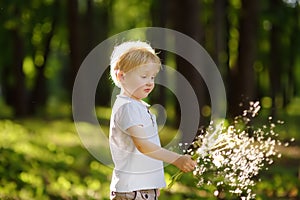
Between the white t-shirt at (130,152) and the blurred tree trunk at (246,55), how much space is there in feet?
45.3

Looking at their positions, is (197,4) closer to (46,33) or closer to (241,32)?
(241,32)

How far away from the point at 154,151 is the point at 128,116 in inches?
9.8

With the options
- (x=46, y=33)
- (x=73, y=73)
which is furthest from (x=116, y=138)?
(x=46, y=33)

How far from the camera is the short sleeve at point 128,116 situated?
4.88 meters

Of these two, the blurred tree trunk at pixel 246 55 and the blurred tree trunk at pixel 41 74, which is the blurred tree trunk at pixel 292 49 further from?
the blurred tree trunk at pixel 41 74

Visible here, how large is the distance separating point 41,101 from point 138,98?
3550 cm

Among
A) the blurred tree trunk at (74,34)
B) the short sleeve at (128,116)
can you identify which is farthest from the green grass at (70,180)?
the blurred tree trunk at (74,34)

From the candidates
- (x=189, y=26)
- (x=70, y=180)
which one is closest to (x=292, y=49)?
(x=189, y=26)

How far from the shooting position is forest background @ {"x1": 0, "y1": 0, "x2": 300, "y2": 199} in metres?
9.88

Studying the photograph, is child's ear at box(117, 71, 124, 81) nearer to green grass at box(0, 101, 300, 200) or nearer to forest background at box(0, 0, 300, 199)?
forest background at box(0, 0, 300, 199)

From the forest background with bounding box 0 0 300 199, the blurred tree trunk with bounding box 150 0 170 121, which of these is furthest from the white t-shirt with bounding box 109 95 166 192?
the blurred tree trunk with bounding box 150 0 170 121

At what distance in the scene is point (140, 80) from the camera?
193 inches

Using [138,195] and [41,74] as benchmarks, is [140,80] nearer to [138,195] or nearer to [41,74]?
[138,195]

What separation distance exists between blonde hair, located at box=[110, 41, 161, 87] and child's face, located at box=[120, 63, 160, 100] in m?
0.03
